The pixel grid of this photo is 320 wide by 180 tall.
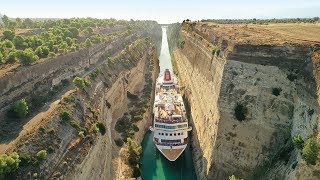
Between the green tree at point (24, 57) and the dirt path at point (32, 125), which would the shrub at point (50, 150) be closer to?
the dirt path at point (32, 125)

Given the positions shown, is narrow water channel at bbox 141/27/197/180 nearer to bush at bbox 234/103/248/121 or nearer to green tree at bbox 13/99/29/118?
bush at bbox 234/103/248/121

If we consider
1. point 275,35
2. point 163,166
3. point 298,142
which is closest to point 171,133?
point 163,166

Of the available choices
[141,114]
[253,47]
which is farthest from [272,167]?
[141,114]

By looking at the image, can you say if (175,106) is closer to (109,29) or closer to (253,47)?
(253,47)

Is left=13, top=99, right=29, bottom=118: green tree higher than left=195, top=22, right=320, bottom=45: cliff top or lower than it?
lower

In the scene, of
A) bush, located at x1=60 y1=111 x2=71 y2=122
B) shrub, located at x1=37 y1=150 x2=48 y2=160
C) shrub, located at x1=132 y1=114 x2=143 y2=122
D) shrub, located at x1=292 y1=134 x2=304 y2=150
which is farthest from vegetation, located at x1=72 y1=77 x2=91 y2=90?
shrub, located at x1=292 y1=134 x2=304 y2=150

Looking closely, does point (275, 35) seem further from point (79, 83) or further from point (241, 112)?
point (79, 83)
